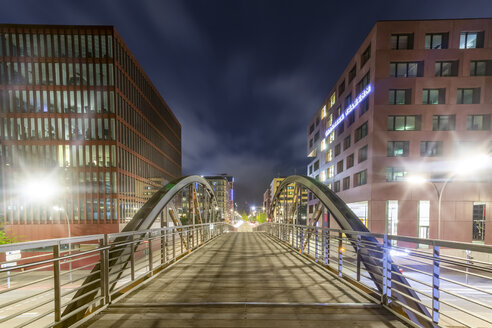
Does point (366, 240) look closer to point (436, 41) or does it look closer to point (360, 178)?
point (360, 178)

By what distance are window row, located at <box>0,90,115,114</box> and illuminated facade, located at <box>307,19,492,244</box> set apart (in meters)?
33.3

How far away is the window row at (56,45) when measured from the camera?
94.9 feet

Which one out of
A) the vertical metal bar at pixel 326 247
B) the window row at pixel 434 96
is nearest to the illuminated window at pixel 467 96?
the window row at pixel 434 96

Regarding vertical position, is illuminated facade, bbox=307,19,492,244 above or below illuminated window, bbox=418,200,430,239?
above

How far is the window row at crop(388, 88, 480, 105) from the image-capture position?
2050cm

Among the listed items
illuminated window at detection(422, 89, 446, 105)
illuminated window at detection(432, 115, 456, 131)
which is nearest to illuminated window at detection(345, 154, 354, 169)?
illuminated window at detection(432, 115, 456, 131)

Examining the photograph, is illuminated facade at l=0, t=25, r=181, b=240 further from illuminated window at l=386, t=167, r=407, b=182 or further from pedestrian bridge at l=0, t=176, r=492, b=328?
illuminated window at l=386, t=167, r=407, b=182

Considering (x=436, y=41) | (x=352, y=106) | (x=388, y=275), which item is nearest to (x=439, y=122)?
(x=436, y=41)

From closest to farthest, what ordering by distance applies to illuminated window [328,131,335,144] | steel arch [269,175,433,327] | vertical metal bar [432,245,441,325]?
vertical metal bar [432,245,441,325] → steel arch [269,175,433,327] → illuminated window [328,131,335,144]

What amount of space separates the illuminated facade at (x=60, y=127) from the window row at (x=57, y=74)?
110 millimetres

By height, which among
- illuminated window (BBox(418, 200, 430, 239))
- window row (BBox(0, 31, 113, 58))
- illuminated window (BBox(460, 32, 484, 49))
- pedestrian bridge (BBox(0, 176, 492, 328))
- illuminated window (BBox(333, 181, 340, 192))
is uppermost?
window row (BBox(0, 31, 113, 58))

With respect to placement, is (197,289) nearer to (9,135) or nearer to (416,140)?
(416,140)

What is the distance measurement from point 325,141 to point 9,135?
45.6 m

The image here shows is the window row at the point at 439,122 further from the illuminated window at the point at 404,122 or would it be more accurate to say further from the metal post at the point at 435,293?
the metal post at the point at 435,293
